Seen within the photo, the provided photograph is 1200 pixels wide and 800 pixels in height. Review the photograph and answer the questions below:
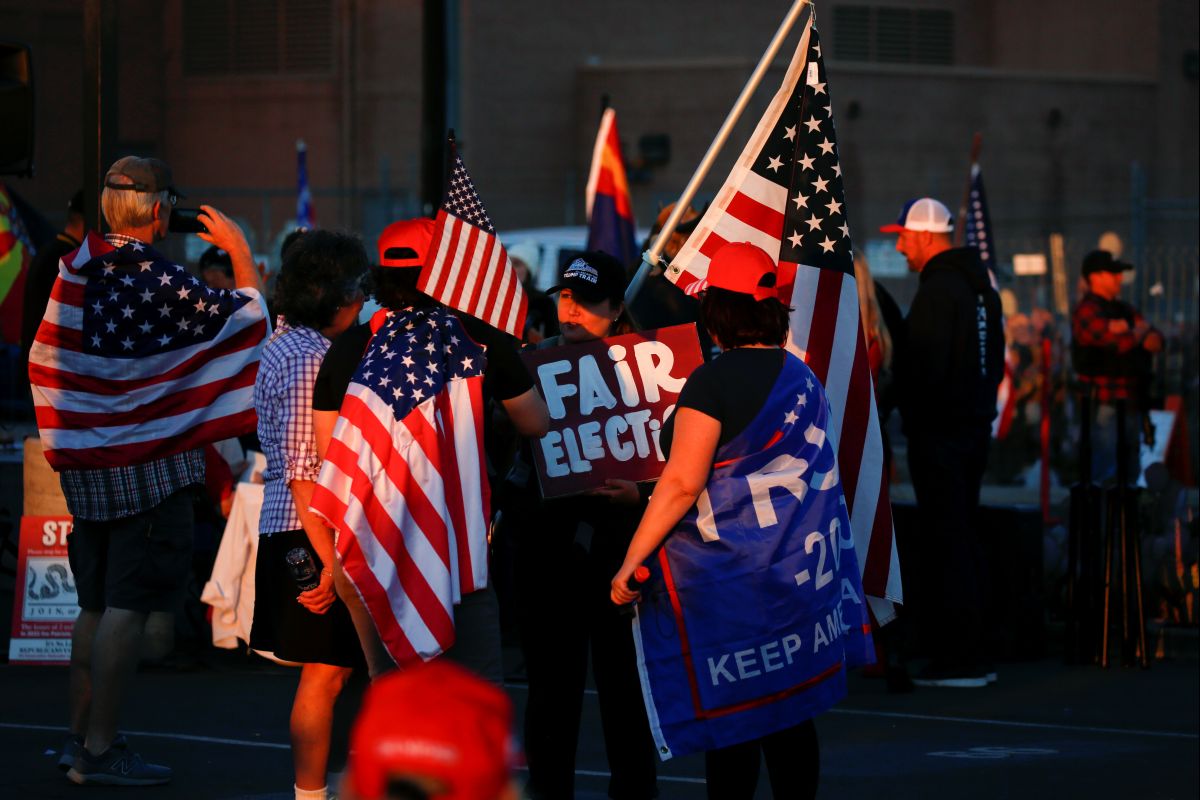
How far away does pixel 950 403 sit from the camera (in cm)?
945

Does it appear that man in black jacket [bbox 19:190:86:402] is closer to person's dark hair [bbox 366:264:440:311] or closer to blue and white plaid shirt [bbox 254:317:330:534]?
blue and white plaid shirt [bbox 254:317:330:534]

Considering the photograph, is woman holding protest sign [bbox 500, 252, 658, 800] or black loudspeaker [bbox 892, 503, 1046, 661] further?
black loudspeaker [bbox 892, 503, 1046, 661]

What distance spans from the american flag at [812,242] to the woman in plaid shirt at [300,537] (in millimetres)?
1365

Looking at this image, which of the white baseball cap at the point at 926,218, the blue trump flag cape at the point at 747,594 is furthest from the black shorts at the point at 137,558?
the white baseball cap at the point at 926,218

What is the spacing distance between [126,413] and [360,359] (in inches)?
67.5

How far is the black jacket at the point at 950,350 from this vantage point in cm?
944

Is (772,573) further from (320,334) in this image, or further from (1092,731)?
(1092,731)

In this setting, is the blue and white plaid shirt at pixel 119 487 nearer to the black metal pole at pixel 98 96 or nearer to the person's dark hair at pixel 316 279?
the person's dark hair at pixel 316 279

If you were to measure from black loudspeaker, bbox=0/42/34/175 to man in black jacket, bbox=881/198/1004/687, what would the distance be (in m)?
4.09

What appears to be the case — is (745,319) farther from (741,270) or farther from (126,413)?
(126,413)

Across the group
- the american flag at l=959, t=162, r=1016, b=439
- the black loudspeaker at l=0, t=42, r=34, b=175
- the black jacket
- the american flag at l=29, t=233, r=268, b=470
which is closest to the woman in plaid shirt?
the american flag at l=29, t=233, r=268, b=470

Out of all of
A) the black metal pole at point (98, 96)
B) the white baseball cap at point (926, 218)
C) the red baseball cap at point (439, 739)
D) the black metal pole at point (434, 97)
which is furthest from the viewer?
the black metal pole at point (434, 97)

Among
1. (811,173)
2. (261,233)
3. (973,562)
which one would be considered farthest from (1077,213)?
(811,173)

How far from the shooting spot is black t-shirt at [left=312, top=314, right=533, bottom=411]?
220 inches
